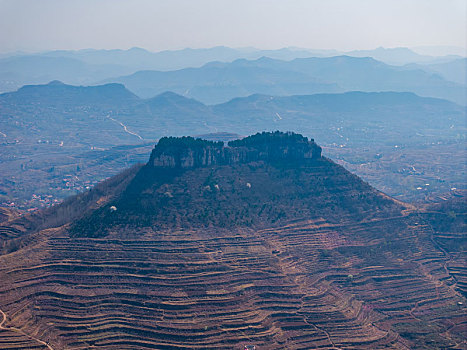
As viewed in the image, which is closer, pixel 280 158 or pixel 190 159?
pixel 190 159

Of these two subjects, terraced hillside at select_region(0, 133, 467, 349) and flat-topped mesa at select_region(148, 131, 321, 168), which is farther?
flat-topped mesa at select_region(148, 131, 321, 168)

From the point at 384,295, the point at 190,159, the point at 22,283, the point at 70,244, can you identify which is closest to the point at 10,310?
the point at 22,283

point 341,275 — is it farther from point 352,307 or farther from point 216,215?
point 216,215

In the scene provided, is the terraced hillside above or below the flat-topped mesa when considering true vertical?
below

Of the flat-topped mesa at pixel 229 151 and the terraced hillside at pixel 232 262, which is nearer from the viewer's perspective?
the terraced hillside at pixel 232 262
